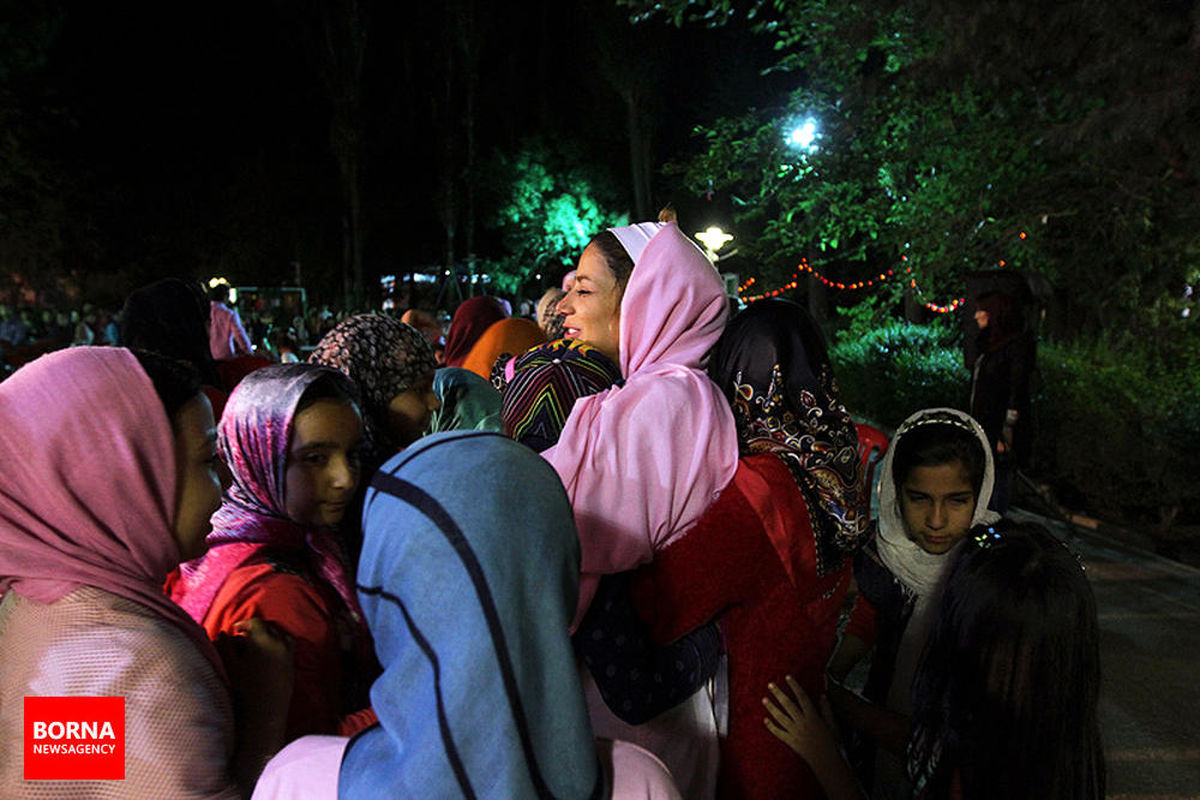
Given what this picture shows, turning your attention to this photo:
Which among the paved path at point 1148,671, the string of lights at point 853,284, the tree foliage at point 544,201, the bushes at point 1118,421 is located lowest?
the paved path at point 1148,671

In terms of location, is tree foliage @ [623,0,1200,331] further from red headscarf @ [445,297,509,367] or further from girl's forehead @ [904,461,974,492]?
girl's forehead @ [904,461,974,492]

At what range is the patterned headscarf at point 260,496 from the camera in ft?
5.76

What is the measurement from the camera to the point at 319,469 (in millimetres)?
1911

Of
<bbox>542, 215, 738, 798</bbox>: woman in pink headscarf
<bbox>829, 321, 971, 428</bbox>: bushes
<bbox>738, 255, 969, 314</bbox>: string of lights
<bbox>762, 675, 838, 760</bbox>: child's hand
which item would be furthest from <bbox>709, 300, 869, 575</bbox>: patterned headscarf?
<bbox>829, 321, 971, 428</bbox>: bushes

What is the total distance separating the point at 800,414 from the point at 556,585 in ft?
2.79

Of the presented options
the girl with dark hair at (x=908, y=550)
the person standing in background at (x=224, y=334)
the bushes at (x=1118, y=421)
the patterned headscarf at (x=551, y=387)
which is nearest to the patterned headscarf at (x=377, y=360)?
the patterned headscarf at (x=551, y=387)

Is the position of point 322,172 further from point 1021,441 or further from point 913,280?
point 1021,441

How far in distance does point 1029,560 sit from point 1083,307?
11109 millimetres

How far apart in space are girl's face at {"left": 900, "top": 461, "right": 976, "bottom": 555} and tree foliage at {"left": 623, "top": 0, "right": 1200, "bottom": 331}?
A: 4.39m

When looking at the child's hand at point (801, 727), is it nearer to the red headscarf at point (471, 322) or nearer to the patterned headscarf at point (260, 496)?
the patterned headscarf at point (260, 496)

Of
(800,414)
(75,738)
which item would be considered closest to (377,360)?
(800,414)

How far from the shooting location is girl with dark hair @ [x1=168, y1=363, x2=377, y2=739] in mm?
1569

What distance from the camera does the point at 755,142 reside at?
36.5ft

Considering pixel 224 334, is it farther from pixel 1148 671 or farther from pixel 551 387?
pixel 1148 671
